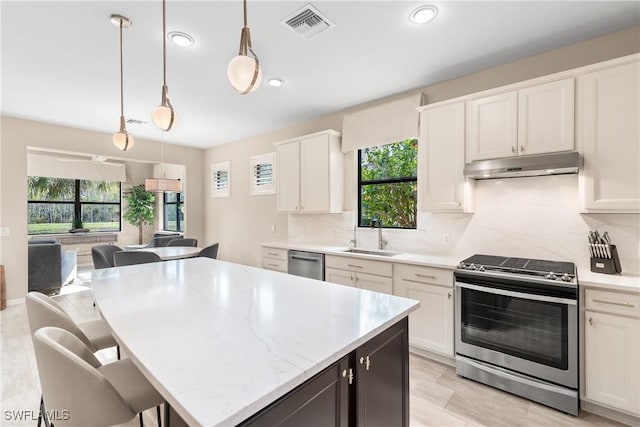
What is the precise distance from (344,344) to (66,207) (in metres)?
9.70

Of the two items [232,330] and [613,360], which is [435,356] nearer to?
[613,360]

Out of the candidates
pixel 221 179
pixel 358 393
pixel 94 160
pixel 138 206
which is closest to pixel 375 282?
pixel 358 393

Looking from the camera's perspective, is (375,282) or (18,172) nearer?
(375,282)

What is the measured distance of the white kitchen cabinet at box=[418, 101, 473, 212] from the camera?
273 cm

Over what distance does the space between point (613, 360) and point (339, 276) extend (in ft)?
7.03

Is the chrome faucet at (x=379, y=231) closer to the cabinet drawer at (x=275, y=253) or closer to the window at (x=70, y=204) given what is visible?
the cabinet drawer at (x=275, y=253)

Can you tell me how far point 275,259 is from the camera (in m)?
3.92

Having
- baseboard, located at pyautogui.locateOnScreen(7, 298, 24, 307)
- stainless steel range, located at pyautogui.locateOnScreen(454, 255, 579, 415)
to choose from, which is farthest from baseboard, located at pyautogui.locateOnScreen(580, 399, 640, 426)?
baseboard, located at pyautogui.locateOnScreen(7, 298, 24, 307)

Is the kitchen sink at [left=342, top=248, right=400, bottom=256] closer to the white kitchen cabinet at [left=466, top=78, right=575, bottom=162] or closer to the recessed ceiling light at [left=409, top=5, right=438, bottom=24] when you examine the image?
the white kitchen cabinet at [left=466, top=78, right=575, bottom=162]

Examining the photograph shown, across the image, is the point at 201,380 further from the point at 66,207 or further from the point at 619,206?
the point at 66,207

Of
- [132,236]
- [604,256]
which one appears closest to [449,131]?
Answer: [604,256]

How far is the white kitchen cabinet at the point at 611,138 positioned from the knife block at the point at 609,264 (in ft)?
1.14

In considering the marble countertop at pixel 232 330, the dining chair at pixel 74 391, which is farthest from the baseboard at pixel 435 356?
the dining chair at pixel 74 391

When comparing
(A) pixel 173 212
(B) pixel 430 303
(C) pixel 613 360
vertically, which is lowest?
(C) pixel 613 360
